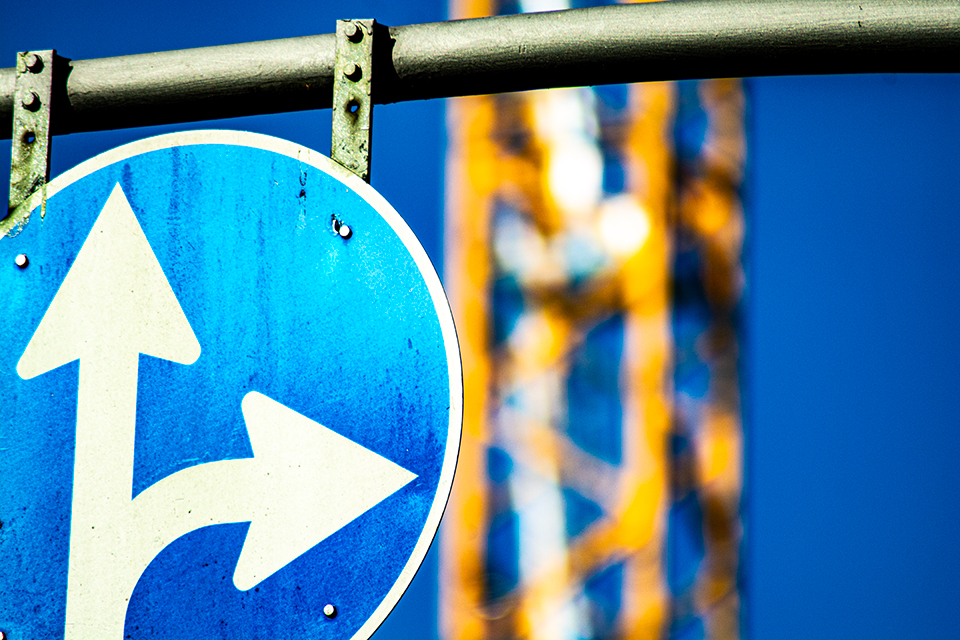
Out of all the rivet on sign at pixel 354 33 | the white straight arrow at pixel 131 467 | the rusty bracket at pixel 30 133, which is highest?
the rivet on sign at pixel 354 33

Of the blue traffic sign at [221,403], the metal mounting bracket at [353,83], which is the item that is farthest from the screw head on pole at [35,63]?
the metal mounting bracket at [353,83]

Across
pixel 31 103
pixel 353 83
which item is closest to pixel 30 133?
pixel 31 103

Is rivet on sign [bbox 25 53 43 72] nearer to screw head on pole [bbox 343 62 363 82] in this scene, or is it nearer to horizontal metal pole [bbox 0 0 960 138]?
horizontal metal pole [bbox 0 0 960 138]

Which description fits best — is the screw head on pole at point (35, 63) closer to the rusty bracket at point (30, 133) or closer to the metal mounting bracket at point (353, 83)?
the rusty bracket at point (30, 133)

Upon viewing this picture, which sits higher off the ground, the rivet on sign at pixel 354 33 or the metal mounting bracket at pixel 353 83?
the rivet on sign at pixel 354 33

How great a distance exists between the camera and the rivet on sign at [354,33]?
92cm

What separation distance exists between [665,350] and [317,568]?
841 centimetres

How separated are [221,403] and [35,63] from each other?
1.50ft

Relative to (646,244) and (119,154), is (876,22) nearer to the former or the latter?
(119,154)

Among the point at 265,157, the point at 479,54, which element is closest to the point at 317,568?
the point at 265,157

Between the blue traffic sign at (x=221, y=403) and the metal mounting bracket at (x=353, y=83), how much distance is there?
5 centimetres

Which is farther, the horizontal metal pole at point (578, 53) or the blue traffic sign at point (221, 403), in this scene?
the horizontal metal pole at point (578, 53)

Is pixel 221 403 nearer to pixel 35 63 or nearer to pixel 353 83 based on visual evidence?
pixel 353 83

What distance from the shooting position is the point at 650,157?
8906 mm
